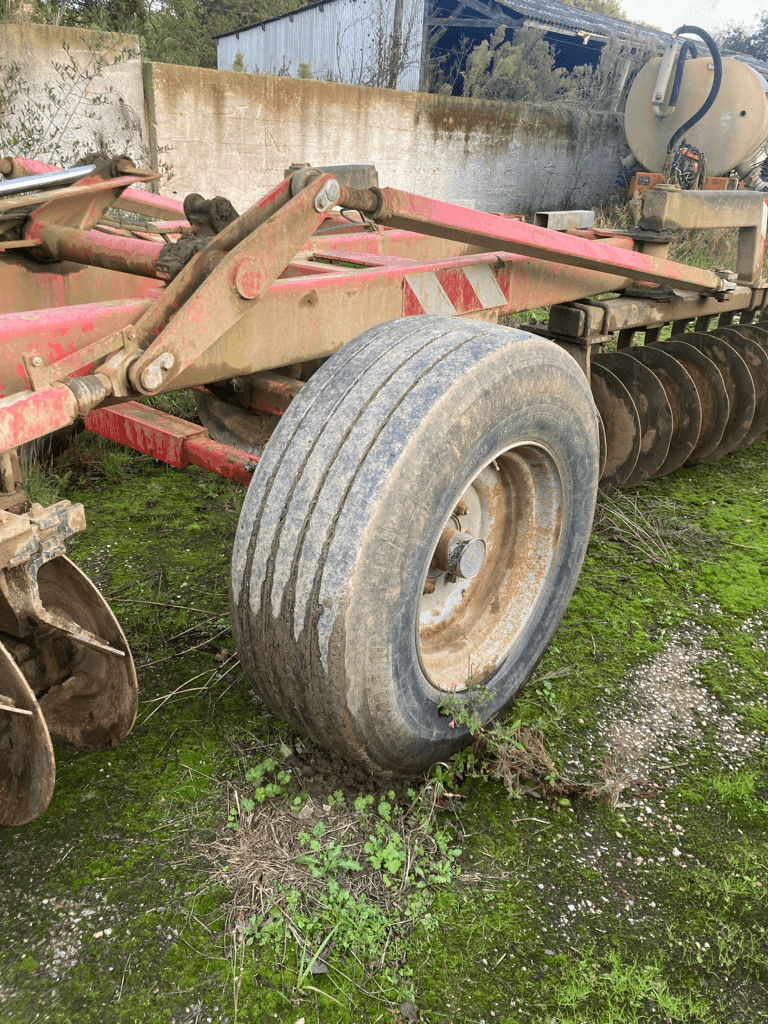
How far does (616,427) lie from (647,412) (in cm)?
21

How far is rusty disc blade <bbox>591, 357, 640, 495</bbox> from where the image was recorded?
3.64 metres

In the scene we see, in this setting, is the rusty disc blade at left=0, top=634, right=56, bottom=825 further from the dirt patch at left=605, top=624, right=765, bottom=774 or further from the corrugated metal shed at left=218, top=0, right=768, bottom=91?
the corrugated metal shed at left=218, top=0, right=768, bottom=91

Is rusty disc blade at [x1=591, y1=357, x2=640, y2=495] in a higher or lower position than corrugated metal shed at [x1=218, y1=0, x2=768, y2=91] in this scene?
lower

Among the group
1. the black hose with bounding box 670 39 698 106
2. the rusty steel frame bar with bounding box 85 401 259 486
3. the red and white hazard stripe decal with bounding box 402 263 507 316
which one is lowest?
the rusty steel frame bar with bounding box 85 401 259 486

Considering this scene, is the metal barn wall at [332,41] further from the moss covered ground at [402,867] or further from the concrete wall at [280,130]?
the moss covered ground at [402,867]

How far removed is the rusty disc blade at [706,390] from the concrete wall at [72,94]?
14.7 feet

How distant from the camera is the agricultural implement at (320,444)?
5.23ft

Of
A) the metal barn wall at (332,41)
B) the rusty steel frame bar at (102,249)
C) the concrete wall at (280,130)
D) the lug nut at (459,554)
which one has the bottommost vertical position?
the lug nut at (459,554)

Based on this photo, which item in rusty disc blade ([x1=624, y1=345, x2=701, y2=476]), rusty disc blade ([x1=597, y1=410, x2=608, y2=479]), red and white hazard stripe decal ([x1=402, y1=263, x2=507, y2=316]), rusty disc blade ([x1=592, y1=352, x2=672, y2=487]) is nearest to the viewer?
red and white hazard stripe decal ([x1=402, y1=263, x2=507, y2=316])

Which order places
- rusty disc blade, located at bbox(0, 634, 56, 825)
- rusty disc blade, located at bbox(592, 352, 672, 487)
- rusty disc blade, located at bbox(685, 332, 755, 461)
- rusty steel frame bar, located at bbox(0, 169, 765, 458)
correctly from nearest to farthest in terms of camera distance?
rusty disc blade, located at bbox(0, 634, 56, 825)
rusty steel frame bar, located at bbox(0, 169, 765, 458)
rusty disc blade, located at bbox(592, 352, 672, 487)
rusty disc blade, located at bbox(685, 332, 755, 461)

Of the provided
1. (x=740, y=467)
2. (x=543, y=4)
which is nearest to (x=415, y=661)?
(x=740, y=467)

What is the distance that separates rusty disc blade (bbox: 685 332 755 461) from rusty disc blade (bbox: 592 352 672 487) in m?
0.59

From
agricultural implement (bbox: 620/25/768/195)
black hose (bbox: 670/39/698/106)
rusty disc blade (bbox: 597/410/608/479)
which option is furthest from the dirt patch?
black hose (bbox: 670/39/698/106)

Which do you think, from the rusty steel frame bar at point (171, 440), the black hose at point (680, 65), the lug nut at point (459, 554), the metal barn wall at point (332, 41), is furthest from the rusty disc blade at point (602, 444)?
the metal barn wall at point (332, 41)
